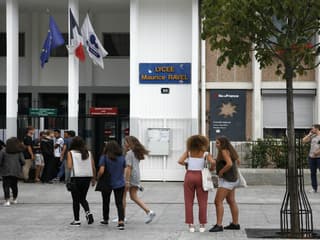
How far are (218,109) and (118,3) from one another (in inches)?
191

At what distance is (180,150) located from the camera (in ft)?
70.0

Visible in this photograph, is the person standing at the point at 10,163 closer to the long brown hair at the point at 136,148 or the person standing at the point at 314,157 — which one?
Answer: the long brown hair at the point at 136,148

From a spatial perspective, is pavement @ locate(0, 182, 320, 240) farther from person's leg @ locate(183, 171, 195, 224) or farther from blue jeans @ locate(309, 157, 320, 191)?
blue jeans @ locate(309, 157, 320, 191)

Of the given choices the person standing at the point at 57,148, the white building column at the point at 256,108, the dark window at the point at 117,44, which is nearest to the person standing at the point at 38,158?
the person standing at the point at 57,148

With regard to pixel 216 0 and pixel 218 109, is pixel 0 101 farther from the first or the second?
pixel 216 0

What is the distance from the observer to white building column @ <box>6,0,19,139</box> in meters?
21.2

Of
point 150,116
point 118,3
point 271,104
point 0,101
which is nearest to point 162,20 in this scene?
point 118,3

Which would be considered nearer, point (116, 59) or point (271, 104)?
point (271, 104)

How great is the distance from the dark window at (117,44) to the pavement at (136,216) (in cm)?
653

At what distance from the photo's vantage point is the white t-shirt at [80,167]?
1203 cm

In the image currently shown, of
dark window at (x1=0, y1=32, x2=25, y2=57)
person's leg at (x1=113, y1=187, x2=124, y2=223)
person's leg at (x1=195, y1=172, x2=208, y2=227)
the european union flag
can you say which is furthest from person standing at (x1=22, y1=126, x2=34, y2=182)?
person's leg at (x1=195, y1=172, x2=208, y2=227)

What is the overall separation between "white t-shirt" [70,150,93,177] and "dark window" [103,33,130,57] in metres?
12.4

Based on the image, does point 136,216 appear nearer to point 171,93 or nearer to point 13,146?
point 13,146

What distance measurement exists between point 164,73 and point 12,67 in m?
4.88
